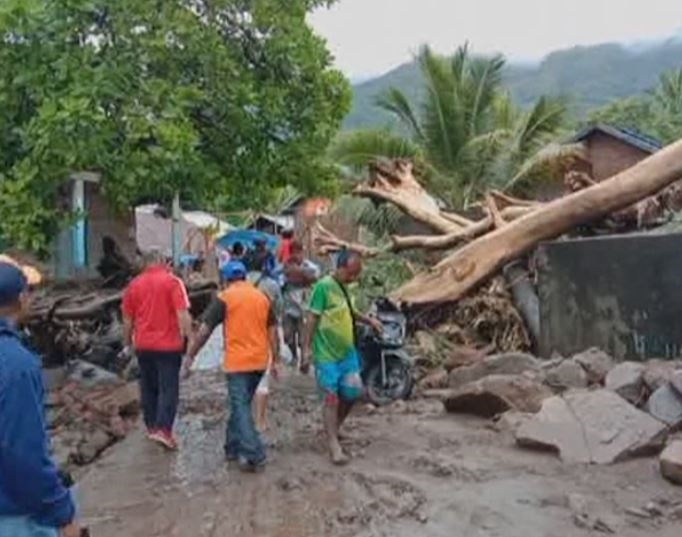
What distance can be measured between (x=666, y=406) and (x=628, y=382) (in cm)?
72

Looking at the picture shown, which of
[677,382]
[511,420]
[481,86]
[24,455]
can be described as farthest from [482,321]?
[481,86]

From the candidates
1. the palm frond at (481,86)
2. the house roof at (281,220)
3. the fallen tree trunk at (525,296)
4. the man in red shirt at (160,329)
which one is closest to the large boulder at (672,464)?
the man in red shirt at (160,329)

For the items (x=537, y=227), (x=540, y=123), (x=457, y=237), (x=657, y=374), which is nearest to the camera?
(x=657, y=374)

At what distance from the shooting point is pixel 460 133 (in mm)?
23141

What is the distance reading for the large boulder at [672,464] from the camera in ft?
23.4

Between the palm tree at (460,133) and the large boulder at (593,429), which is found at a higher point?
the palm tree at (460,133)

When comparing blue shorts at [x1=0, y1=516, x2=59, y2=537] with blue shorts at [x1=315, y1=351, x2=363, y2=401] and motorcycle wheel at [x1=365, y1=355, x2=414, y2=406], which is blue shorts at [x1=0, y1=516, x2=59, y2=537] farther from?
motorcycle wheel at [x1=365, y1=355, x2=414, y2=406]

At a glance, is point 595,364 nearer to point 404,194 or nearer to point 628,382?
point 628,382

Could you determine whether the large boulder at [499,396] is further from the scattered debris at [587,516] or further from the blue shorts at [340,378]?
the scattered debris at [587,516]

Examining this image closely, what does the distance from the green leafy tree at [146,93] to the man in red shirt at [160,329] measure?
95.5 inches

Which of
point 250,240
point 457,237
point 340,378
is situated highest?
point 457,237

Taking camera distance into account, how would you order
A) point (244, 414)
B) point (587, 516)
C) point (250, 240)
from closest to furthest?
point (587, 516), point (244, 414), point (250, 240)

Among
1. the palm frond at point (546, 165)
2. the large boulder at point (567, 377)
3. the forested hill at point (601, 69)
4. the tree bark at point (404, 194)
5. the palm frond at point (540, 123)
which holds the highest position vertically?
the forested hill at point (601, 69)

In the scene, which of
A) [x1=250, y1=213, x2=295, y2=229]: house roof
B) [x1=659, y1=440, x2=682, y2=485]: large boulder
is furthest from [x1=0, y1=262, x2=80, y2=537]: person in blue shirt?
[x1=250, y1=213, x2=295, y2=229]: house roof
